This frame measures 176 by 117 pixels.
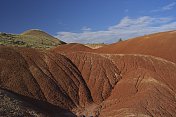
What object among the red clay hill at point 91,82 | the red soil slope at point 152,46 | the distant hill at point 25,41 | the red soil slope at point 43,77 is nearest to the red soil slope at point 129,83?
the red clay hill at point 91,82

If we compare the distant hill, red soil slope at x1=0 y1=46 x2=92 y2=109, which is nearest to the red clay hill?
red soil slope at x1=0 y1=46 x2=92 y2=109

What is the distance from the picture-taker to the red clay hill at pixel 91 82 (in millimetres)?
28953

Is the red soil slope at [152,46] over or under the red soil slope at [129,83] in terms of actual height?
over

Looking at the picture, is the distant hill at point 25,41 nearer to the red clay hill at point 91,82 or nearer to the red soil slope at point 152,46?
the red soil slope at point 152,46

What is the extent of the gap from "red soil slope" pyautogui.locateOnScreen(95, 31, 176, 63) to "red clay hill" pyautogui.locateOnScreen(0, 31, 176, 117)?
0.31m

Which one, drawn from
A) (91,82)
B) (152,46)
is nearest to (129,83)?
(91,82)

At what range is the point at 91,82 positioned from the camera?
3475cm

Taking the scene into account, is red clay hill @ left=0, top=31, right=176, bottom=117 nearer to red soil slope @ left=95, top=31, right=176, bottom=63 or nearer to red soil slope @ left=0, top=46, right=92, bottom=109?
red soil slope @ left=0, top=46, right=92, bottom=109

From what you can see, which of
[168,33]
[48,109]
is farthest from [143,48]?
[48,109]

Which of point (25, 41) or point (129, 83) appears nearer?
point (129, 83)

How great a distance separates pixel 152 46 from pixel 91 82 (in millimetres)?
13239

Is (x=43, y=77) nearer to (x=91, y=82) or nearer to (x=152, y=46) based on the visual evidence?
(x=91, y=82)

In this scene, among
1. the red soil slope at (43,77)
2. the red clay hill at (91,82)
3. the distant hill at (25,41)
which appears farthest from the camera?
the distant hill at (25,41)

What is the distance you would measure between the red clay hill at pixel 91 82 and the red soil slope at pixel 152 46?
0.31 m
